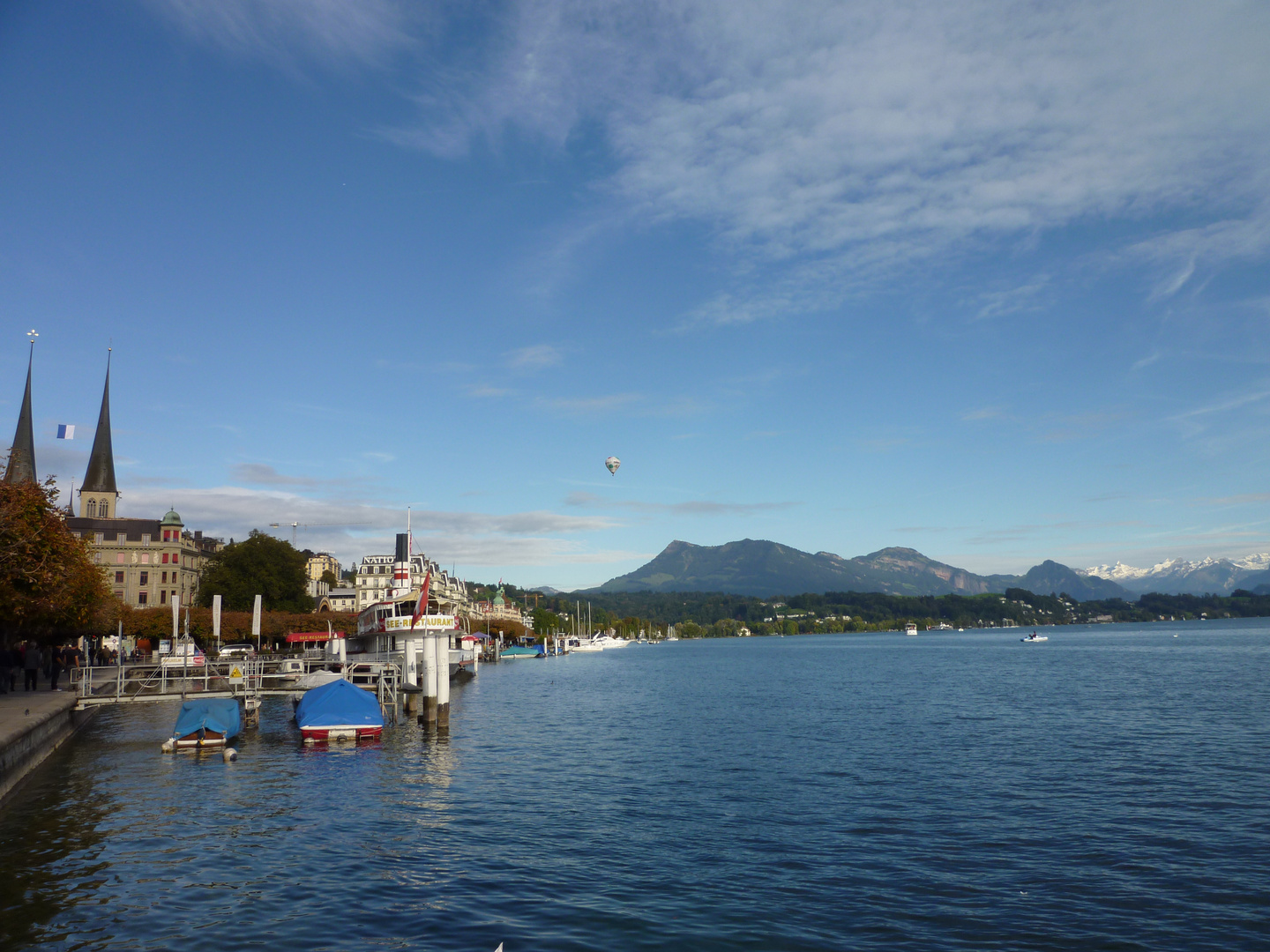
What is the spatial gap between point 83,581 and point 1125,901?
50271 mm

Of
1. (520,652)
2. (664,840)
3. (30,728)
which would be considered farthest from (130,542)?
(664,840)

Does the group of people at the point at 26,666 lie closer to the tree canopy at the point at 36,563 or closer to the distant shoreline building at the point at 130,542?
the tree canopy at the point at 36,563

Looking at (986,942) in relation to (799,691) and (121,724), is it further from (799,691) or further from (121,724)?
(799,691)

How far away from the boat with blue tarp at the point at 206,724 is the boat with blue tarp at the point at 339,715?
3.21m

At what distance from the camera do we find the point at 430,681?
4675cm

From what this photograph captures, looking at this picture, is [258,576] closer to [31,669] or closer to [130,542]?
[130,542]

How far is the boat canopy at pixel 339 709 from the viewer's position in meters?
40.9

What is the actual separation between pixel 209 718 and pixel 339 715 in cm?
583

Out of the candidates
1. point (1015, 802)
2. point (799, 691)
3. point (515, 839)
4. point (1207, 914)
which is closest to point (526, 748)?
point (515, 839)

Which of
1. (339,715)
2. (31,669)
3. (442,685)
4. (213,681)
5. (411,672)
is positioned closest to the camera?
(339,715)

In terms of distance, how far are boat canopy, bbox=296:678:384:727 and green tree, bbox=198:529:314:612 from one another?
85.0m

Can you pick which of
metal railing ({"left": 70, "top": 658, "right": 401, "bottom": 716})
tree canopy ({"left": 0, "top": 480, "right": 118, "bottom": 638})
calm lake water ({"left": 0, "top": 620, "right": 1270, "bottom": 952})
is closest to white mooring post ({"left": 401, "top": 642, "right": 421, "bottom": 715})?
metal railing ({"left": 70, "top": 658, "right": 401, "bottom": 716})

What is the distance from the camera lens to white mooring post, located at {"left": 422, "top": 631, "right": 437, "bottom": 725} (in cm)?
4619

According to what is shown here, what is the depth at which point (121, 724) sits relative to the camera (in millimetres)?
49219
